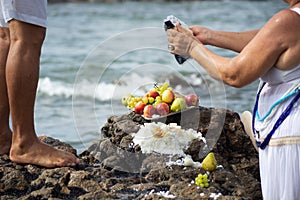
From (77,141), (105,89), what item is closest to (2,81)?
(77,141)

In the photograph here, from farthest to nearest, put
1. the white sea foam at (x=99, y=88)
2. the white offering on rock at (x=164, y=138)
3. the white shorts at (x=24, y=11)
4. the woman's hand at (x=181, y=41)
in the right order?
the white sea foam at (x=99, y=88) → the white offering on rock at (x=164, y=138) → the white shorts at (x=24, y=11) → the woman's hand at (x=181, y=41)

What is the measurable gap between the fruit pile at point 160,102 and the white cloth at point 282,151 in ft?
4.88

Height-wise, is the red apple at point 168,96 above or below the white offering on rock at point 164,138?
above

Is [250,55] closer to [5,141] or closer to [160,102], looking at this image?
[160,102]

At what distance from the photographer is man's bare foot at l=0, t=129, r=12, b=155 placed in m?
4.32

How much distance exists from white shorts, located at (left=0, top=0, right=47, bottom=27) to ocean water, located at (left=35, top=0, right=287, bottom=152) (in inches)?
37.7

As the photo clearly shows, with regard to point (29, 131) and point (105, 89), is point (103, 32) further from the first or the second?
point (29, 131)

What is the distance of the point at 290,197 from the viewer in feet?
11.0

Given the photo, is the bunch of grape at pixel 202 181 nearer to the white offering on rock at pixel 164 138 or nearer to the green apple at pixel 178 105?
the white offering on rock at pixel 164 138

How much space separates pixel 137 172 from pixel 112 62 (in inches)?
345

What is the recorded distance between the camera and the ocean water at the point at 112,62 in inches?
245

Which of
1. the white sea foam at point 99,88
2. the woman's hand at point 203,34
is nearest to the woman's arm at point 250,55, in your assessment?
the woman's hand at point 203,34

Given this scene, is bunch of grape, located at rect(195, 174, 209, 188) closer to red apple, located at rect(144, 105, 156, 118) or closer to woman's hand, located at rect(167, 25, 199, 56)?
woman's hand, located at rect(167, 25, 199, 56)

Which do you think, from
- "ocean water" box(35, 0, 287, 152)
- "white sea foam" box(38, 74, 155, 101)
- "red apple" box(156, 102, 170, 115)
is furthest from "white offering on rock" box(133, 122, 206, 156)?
"white sea foam" box(38, 74, 155, 101)
